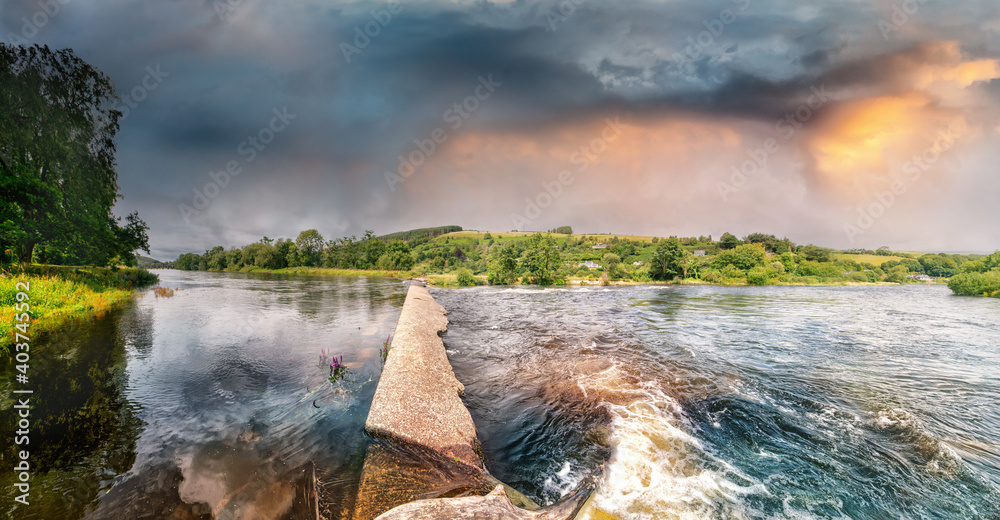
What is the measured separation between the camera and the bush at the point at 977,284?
102ft

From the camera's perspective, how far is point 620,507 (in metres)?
3.94

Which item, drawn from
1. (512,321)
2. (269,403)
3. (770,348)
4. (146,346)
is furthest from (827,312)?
(146,346)

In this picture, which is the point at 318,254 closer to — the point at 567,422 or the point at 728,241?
the point at 567,422

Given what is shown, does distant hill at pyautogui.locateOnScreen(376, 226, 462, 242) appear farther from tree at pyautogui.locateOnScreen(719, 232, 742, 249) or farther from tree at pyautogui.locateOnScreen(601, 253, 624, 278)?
tree at pyautogui.locateOnScreen(719, 232, 742, 249)

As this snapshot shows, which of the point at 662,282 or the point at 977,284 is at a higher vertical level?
the point at 977,284

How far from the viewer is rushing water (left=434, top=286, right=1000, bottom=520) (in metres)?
4.23

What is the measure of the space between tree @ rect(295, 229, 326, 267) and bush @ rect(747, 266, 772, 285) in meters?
110

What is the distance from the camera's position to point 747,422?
628 cm

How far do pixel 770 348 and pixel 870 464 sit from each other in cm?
813

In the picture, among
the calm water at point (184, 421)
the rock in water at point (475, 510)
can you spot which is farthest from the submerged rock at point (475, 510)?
the calm water at point (184, 421)

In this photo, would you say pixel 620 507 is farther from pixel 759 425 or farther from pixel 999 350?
pixel 999 350

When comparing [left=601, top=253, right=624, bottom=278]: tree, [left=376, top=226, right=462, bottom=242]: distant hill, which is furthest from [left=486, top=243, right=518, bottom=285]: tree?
[left=376, top=226, right=462, bottom=242]: distant hill

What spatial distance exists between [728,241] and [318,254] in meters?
138

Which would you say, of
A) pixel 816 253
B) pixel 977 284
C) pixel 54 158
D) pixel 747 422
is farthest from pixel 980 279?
pixel 54 158
